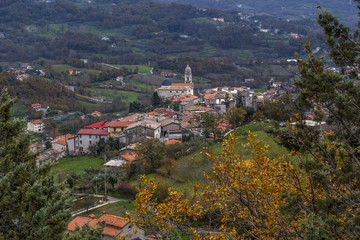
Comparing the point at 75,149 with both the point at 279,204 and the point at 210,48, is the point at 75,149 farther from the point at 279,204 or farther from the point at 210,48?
the point at 210,48

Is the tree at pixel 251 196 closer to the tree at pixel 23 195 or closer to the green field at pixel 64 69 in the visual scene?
the tree at pixel 23 195

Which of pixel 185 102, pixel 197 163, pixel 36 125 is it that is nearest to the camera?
pixel 197 163

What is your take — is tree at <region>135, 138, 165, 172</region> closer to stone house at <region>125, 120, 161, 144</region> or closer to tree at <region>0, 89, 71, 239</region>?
stone house at <region>125, 120, 161, 144</region>

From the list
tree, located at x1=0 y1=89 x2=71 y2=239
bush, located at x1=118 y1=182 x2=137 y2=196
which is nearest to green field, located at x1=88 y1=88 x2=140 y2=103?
bush, located at x1=118 y1=182 x2=137 y2=196

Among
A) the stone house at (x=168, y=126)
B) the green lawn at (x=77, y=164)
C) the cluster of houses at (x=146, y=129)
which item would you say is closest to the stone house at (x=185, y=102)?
the cluster of houses at (x=146, y=129)

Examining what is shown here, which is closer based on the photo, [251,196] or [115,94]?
[251,196]

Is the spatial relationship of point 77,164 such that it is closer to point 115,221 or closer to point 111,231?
point 115,221

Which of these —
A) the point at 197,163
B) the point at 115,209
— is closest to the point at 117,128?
the point at 197,163
